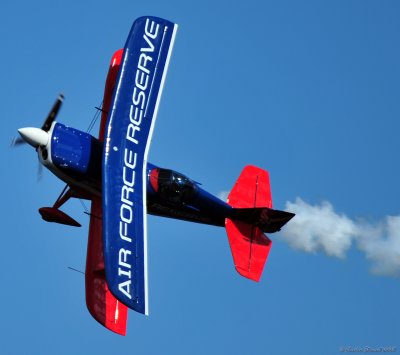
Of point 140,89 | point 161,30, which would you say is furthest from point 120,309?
point 161,30

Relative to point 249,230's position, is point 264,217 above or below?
above

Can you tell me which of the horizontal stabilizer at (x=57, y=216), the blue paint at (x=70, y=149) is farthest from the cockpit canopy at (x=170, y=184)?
the horizontal stabilizer at (x=57, y=216)

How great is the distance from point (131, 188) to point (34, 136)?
2.74m

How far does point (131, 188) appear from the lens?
26609 millimetres

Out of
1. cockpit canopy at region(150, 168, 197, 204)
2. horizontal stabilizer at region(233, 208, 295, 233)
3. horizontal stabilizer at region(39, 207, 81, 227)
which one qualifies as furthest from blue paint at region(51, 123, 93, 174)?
horizontal stabilizer at region(233, 208, 295, 233)

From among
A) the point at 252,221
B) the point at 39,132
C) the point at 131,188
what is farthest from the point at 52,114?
the point at 252,221

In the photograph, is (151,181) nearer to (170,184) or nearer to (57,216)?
(170,184)

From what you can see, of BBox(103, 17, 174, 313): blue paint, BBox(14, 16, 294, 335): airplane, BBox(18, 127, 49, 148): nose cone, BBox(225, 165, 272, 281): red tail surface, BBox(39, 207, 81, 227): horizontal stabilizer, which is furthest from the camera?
BBox(225, 165, 272, 281): red tail surface

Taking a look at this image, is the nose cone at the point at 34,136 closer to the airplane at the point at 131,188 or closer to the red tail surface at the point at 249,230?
the airplane at the point at 131,188

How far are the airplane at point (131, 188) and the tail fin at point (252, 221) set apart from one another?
3cm

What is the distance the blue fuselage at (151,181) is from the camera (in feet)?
89.1

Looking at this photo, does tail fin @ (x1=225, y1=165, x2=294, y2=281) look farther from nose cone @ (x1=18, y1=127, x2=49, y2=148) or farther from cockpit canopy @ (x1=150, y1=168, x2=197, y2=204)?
nose cone @ (x1=18, y1=127, x2=49, y2=148)

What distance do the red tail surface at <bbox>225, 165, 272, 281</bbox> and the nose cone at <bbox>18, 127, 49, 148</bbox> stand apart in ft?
18.3

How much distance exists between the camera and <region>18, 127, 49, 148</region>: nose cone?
27.0 metres
